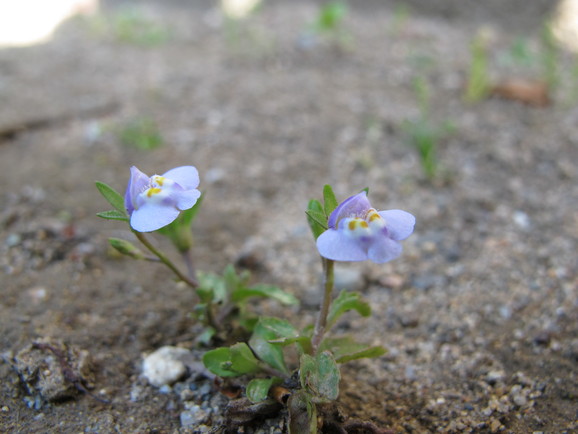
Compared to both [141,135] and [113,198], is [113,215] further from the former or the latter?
[141,135]

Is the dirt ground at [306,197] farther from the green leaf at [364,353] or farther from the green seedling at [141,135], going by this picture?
the green leaf at [364,353]

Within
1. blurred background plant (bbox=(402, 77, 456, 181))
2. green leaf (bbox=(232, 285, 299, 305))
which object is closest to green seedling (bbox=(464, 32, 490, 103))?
blurred background plant (bbox=(402, 77, 456, 181))

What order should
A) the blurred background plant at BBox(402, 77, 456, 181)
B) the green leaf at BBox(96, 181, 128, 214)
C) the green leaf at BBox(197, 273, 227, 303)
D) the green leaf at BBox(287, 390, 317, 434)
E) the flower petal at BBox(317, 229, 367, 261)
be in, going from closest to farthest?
1. the flower petal at BBox(317, 229, 367, 261)
2. the green leaf at BBox(287, 390, 317, 434)
3. the green leaf at BBox(96, 181, 128, 214)
4. the green leaf at BBox(197, 273, 227, 303)
5. the blurred background plant at BBox(402, 77, 456, 181)

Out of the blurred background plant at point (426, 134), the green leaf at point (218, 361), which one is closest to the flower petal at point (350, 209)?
the green leaf at point (218, 361)

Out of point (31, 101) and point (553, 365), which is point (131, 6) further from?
point (553, 365)

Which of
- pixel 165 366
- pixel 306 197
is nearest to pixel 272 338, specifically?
pixel 165 366

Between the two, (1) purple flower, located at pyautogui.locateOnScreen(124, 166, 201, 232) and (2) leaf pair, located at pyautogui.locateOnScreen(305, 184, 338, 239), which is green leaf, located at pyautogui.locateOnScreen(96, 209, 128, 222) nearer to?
(1) purple flower, located at pyautogui.locateOnScreen(124, 166, 201, 232)

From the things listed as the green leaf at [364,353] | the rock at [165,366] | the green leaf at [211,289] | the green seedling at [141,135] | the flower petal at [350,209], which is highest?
the flower petal at [350,209]
